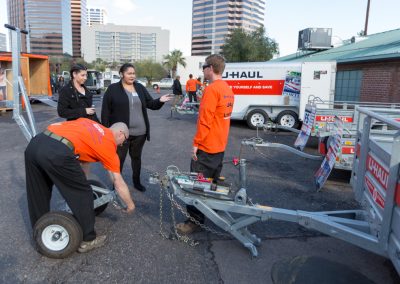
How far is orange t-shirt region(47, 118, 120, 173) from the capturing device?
10.0 feet

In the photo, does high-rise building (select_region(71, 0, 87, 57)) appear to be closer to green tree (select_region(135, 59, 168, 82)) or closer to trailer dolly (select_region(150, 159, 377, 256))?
green tree (select_region(135, 59, 168, 82))

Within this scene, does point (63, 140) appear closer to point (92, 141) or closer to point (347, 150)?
point (92, 141)

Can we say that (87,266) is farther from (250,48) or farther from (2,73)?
(250,48)

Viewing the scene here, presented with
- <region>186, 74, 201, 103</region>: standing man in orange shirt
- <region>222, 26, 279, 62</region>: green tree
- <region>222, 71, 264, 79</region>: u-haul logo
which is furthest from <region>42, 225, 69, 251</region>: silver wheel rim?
<region>222, 26, 279, 62</region>: green tree

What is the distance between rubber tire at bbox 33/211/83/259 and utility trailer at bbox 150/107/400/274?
884 millimetres

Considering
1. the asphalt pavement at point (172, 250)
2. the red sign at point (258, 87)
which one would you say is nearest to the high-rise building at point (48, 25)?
the red sign at point (258, 87)

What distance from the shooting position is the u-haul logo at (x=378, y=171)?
2.69 m

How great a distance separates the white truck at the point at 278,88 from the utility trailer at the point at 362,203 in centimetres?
748

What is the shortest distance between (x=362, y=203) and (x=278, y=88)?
854cm

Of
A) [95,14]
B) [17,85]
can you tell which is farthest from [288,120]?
[95,14]

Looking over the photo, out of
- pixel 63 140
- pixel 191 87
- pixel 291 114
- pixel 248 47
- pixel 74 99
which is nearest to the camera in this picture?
pixel 63 140

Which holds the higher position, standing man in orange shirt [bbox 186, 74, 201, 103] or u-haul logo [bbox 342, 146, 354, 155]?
standing man in orange shirt [bbox 186, 74, 201, 103]

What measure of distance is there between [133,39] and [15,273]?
15355 cm

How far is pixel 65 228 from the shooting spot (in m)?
3.20
